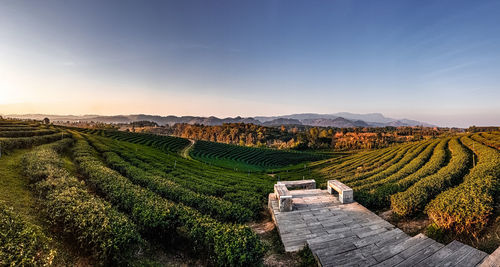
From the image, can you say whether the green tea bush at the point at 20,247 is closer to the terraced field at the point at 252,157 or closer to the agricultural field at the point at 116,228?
the agricultural field at the point at 116,228

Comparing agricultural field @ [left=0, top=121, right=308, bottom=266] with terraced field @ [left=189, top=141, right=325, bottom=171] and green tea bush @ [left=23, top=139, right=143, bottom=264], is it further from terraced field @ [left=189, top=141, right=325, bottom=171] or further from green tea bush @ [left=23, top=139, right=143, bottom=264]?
terraced field @ [left=189, top=141, right=325, bottom=171]

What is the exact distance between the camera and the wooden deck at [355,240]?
176 inches

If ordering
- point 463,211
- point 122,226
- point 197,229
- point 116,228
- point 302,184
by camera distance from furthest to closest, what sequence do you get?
point 302,184, point 463,211, point 197,229, point 122,226, point 116,228

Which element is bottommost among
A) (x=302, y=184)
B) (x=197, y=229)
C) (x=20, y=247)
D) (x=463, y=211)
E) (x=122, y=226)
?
(x=302, y=184)

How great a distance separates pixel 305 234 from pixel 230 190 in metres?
5.93

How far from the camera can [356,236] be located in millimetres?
6043

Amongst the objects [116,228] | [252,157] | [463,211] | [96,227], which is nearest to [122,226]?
[116,228]

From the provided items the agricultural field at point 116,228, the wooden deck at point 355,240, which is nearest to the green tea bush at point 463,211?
the wooden deck at point 355,240

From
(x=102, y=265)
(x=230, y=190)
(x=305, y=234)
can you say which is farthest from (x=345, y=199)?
(x=102, y=265)

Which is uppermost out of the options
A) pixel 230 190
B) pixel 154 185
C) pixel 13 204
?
pixel 13 204

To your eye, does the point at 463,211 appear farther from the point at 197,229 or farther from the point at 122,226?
the point at 122,226

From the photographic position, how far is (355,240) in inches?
227

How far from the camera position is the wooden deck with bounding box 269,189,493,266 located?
176 inches

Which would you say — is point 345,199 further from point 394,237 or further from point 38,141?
point 38,141
